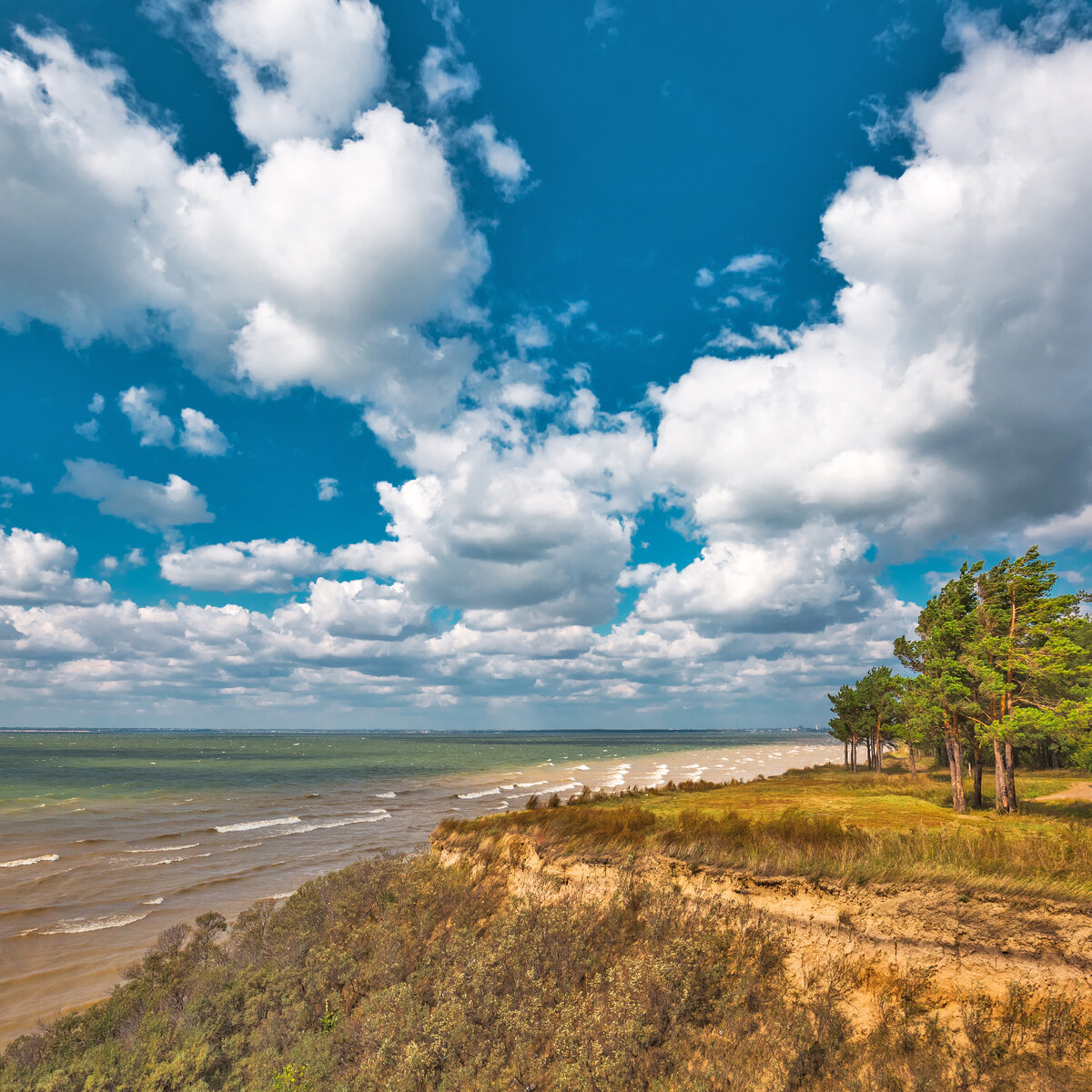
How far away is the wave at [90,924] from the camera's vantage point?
21.0 meters

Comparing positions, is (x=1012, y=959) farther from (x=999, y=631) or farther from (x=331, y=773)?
(x=331, y=773)

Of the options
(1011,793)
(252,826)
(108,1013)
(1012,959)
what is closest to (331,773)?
(252,826)

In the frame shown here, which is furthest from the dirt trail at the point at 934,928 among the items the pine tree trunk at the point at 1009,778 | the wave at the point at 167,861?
the wave at the point at 167,861

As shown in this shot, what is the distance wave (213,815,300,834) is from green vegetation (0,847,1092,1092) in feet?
93.4

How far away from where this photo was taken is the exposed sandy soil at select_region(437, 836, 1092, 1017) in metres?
9.10

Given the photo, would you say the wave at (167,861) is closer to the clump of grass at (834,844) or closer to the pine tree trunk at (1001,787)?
the clump of grass at (834,844)

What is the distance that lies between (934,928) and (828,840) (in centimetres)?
290

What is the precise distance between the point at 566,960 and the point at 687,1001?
2832 millimetres

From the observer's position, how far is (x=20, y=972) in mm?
17688

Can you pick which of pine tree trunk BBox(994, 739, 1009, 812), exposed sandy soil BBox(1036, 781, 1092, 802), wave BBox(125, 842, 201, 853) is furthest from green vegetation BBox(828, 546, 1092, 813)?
wave BBox(125, 842, 201, 853)

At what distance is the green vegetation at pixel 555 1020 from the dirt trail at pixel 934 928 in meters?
0.25

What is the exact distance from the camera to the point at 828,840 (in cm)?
1285

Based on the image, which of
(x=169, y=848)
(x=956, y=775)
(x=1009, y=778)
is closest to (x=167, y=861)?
(x=169, y=848)

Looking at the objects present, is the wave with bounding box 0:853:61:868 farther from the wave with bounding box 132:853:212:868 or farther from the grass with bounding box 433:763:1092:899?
the grass with bounding box 433:763:1092:899
